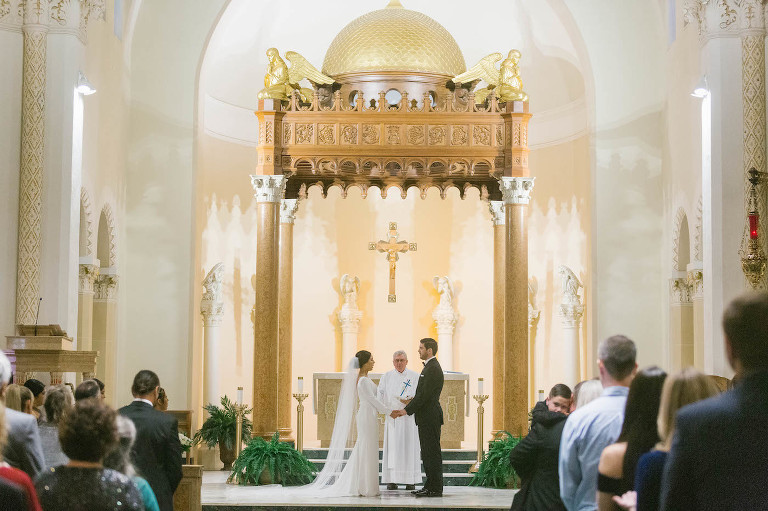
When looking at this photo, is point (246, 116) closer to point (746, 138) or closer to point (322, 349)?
point (322, 349)

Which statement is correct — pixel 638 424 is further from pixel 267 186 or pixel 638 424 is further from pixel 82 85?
pixel 267 186

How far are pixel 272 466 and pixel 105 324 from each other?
4776mm

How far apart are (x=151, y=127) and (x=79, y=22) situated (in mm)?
4285

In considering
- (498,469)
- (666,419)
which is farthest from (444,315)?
(666,419)

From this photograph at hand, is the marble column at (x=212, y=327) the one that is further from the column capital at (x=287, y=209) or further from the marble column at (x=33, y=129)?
the marble column at (x=33, y=129)

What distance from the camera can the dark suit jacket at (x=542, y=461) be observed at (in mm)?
7383

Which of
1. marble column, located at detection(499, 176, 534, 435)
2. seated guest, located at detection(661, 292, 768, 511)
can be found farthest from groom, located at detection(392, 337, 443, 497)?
seated guest, located at detection(661, 292, 768, 511)

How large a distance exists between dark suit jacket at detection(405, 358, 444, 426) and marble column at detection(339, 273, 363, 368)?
8219 mm

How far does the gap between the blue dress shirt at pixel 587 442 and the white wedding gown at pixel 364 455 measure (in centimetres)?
727

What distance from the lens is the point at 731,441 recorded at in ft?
12.3

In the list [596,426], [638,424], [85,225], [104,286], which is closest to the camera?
[638,424]

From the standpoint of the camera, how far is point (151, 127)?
18.9 meters

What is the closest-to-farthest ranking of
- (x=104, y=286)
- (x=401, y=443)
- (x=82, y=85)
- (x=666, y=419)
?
1. (x=666, y=419)
2. (x=401, y=443)
3. (x=82, y=85)
4. (x=104, y=286)

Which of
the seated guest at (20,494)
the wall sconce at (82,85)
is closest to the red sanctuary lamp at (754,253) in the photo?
the wall sconce at (82,85)
